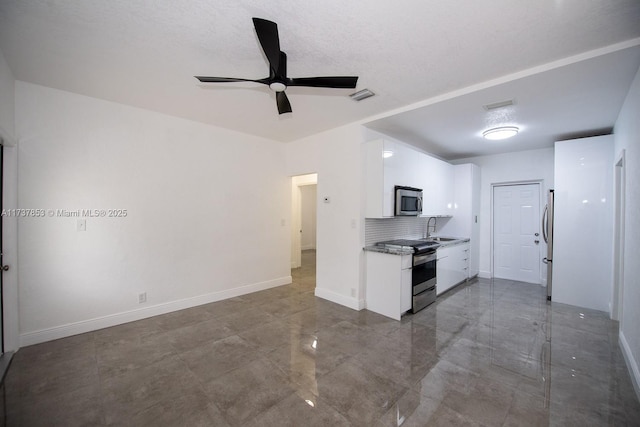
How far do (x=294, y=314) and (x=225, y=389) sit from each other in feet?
5.14

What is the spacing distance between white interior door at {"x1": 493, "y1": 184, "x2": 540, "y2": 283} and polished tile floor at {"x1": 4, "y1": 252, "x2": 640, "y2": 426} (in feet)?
6.00

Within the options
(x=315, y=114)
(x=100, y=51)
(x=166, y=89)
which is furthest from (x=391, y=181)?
(x=100, y=51)

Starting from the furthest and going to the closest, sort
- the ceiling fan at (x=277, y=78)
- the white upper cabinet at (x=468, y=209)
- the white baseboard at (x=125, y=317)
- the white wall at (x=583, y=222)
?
the white upper cabinet at (x=468, y=209), the white wall at (x=583, y=222), the white baseboard at (x=125, y=317), the ceiling fan at (x=277, y=78)

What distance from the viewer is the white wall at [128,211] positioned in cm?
284

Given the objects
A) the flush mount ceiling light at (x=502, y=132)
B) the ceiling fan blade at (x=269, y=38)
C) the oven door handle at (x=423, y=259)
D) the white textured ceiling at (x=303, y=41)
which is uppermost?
the white textured ceiling at (x=303, y=41)

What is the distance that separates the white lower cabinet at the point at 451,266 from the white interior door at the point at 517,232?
38.4 inches

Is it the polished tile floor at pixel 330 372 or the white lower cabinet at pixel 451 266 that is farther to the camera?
the white lower cabinet at pixel 451 266

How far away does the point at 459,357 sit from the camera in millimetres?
2596

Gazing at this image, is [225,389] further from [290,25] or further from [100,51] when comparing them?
[100,51]

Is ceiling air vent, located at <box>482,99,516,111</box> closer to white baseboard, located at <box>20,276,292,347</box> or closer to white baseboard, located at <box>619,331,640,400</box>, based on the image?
white baseboard, located at <box>619,331,640,400</box>

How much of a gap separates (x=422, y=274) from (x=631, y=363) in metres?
2.01

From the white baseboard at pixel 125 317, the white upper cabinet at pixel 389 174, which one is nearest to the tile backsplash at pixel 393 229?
the white upper cabinet at pixel 389 174

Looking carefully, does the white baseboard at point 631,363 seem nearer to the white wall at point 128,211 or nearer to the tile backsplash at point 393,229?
the tile backsplash at point 393,229

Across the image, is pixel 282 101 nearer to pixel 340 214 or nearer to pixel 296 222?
pixel 340 214
